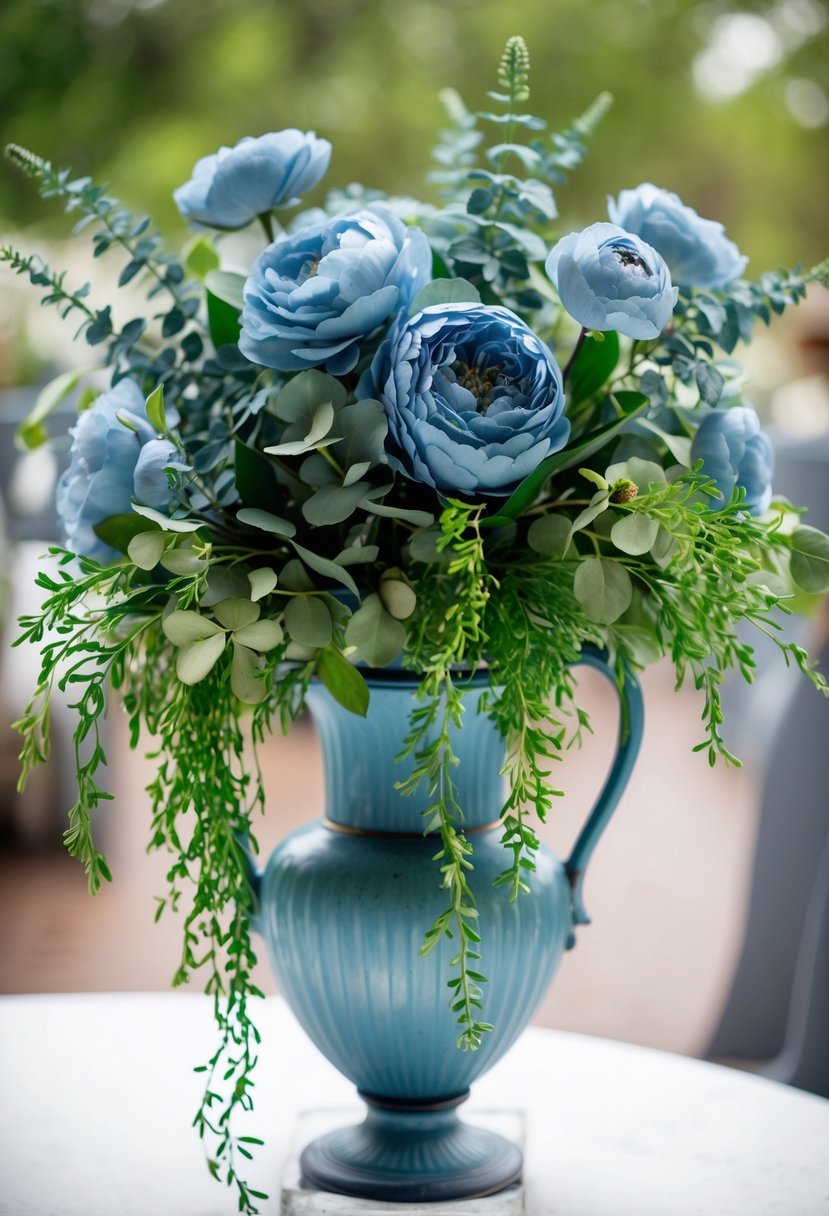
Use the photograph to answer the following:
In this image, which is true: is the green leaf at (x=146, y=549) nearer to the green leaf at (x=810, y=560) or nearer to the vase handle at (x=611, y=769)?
the vase handle at (x=611, y=769)

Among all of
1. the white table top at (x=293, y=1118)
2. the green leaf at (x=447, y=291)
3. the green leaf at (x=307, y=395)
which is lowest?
the white table top at (x=293, y=1118)

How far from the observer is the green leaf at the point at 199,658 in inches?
23.8

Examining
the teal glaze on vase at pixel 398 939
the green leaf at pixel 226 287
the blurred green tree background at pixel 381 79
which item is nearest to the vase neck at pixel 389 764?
the teal glaze on vase at pixel 398 939

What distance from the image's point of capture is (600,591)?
63cm

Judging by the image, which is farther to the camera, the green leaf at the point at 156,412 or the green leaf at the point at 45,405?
the green leaf at the point at 45,405

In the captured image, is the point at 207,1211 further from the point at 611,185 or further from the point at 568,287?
the point at 611,185

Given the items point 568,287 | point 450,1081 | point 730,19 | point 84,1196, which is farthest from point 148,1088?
point 730,19

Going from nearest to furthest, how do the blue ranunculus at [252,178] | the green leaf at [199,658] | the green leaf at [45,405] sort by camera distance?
the green leaf at [199,658] < the blue ranunculus at [252,178] < the green leaf at [45,405]

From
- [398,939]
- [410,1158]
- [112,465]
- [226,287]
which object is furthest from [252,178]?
[410,1158]

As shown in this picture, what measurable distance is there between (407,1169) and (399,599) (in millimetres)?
314

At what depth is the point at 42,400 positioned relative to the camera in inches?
32.0

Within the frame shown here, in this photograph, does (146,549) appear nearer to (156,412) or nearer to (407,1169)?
(156,412)

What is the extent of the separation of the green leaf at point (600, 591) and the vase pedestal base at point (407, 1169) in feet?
0.96

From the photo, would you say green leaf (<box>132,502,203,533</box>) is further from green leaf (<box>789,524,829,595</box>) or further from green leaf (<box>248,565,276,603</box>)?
green leaf (<box>789,524,829,595</box>)
